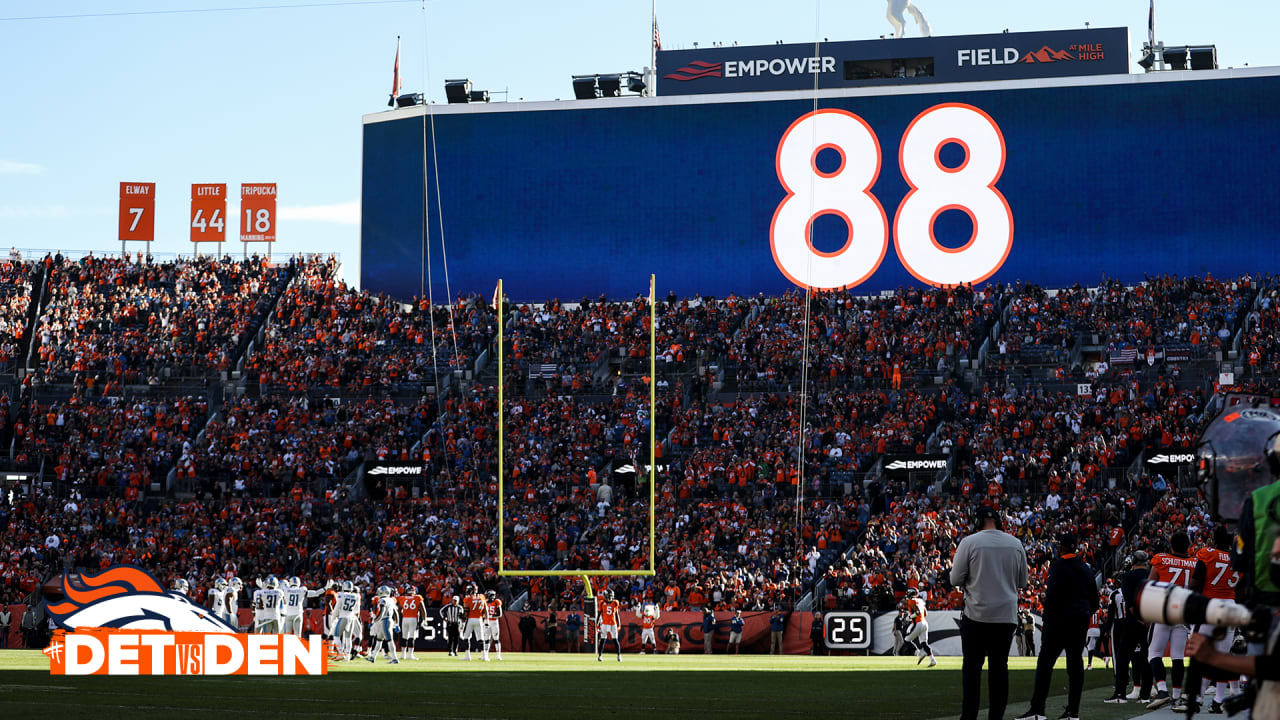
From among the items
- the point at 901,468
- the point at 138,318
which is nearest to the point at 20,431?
the point at 138,318

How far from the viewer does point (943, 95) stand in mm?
43500

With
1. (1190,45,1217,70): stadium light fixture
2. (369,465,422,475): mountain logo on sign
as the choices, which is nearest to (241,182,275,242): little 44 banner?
(369,465,422,475): mountain logo on sign

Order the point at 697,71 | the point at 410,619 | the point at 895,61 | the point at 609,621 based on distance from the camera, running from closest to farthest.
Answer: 1. the point at 410,619
2. the point at 609,621
3. the point at 895,61
4. the point at 697,71

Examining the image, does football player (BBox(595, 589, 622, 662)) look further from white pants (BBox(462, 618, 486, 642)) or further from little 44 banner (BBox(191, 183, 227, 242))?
little 44 banner (BBox(191, 183, 227, 242))

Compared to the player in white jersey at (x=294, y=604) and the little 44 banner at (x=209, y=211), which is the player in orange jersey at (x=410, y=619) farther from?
the little 44 banner at (x=209, y=211)

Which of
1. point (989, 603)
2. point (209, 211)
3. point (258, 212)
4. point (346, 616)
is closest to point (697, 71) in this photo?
point (258, 212)

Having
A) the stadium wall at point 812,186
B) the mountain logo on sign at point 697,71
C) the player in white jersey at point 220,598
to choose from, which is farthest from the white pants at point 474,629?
the mountain logo on sign at point 697,71

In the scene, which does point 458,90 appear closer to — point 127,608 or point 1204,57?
point 1204,57

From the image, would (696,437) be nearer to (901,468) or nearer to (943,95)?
(901,468)

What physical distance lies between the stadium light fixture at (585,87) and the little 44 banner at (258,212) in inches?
438
